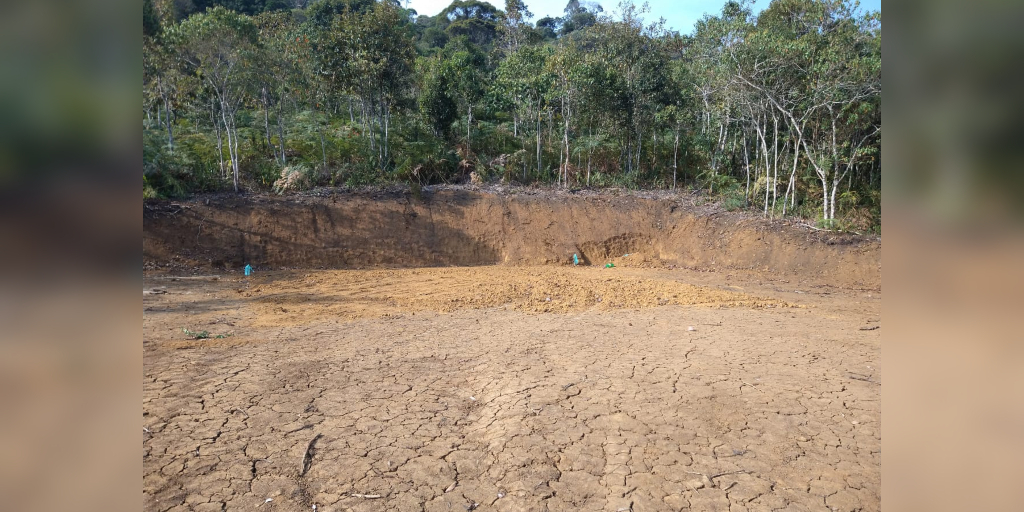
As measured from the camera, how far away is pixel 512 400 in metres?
4.89

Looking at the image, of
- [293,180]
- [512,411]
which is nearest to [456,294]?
[512,411]

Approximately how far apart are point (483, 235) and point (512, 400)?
1062cm

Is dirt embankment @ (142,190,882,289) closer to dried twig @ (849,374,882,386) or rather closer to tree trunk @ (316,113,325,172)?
tree trunk @ (316,113,325,172)

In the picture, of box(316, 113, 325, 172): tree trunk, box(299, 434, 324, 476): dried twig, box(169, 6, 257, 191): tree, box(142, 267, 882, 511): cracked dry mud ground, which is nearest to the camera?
box(142, 267, 882, 511): cracked dry mud ground

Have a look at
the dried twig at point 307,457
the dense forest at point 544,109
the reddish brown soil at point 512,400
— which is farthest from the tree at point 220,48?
the dried twig at point 307,457

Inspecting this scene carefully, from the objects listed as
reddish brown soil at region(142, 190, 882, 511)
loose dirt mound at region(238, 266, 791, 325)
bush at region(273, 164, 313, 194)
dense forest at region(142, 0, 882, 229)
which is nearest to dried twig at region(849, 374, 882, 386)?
reddish brown soil at region(142, 190, 882, 511)

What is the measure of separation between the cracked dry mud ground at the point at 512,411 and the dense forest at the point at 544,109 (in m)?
7.19

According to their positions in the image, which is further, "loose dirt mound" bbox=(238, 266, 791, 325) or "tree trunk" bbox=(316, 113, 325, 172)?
"tree trunk" bbox=(316, 113, 325, 172)

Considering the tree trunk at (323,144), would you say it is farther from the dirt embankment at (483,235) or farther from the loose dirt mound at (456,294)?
the loose dirt mound at (456,294)

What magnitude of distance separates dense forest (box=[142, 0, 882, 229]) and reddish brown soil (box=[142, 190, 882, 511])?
541 centimetres

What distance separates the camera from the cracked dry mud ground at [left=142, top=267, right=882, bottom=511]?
3.54 m
